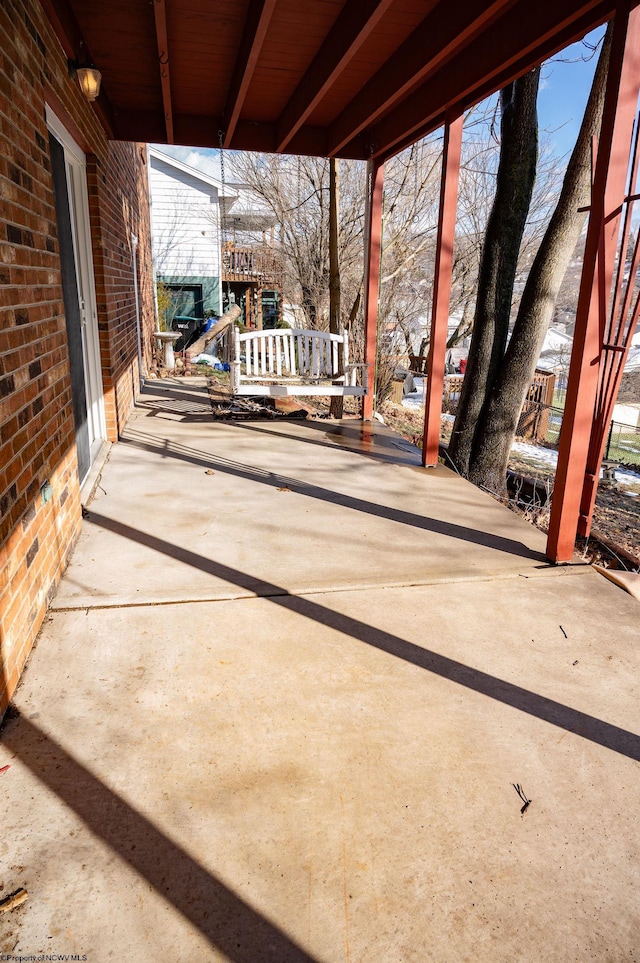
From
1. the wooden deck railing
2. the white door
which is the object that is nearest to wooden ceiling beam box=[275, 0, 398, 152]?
the white door

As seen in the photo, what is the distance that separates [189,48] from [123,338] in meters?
2.72

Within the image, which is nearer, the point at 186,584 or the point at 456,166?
the point at 186,584

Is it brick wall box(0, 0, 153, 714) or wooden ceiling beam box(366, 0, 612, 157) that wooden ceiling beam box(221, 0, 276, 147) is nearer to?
brick wall box(0, 0, 153, 714)

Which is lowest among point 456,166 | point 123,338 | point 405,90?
point 123,338

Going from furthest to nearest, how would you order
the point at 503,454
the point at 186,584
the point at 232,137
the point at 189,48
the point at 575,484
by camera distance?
the point at 503,454, the point at 232,137, the point at 189,48, the point at 575,484, the point at 186,584

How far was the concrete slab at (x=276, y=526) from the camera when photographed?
10.0 feet

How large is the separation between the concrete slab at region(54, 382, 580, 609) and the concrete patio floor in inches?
1.0

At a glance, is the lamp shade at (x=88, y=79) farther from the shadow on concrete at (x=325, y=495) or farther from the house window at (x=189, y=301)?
the house window at (x=189, y=301)

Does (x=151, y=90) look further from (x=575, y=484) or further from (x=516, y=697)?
(x=516, y=697)

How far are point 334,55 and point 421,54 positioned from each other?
582 mm

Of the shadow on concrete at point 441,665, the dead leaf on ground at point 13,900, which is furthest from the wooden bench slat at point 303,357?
the dead leaf on ground at point 13,900

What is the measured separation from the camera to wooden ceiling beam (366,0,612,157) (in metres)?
3.38

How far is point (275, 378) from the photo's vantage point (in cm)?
702

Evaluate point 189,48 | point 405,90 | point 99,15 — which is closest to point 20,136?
point 99,15
